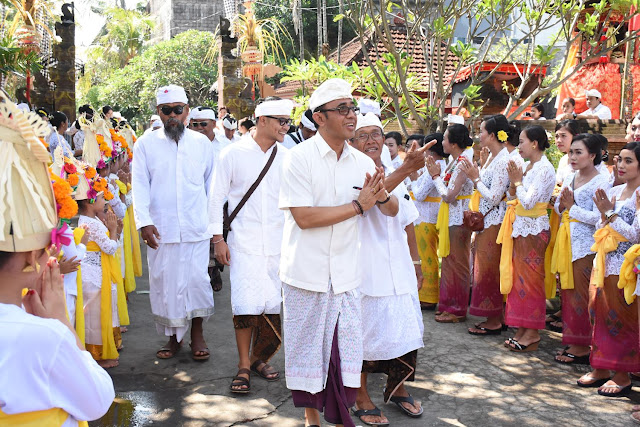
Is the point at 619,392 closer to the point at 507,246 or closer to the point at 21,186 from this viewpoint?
the point at 507,246

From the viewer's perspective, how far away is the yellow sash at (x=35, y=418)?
6.64ft

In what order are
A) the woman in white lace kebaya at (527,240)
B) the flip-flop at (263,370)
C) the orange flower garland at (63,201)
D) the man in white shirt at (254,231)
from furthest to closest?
1. the woman in white lace kebaya at (527,240)
2. the flip-flop at (263,370)
3. the man in white shirt at (254,231)
4. the orange flower garland at (63,201)

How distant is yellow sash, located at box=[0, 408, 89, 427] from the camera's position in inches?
79.7

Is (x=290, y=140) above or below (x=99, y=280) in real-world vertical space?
above

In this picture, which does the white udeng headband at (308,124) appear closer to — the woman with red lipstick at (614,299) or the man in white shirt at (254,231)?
the man in white shirt at (254,231)

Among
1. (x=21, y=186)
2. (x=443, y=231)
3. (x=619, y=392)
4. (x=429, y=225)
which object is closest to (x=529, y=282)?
(x=443, y=231)

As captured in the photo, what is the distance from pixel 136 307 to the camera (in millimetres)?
7340

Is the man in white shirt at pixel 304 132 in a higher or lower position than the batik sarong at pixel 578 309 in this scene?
higher

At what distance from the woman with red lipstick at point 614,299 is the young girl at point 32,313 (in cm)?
394

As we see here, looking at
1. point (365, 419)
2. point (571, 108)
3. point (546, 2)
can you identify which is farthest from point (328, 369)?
point (571, 108)

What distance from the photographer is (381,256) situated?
439 centimetres

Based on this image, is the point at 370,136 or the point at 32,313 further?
the point at 370,136

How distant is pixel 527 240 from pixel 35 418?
4774mm

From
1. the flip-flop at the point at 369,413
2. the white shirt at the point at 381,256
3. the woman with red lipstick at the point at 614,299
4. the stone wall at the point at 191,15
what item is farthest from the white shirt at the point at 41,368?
the stone wall at the point at 191,15
